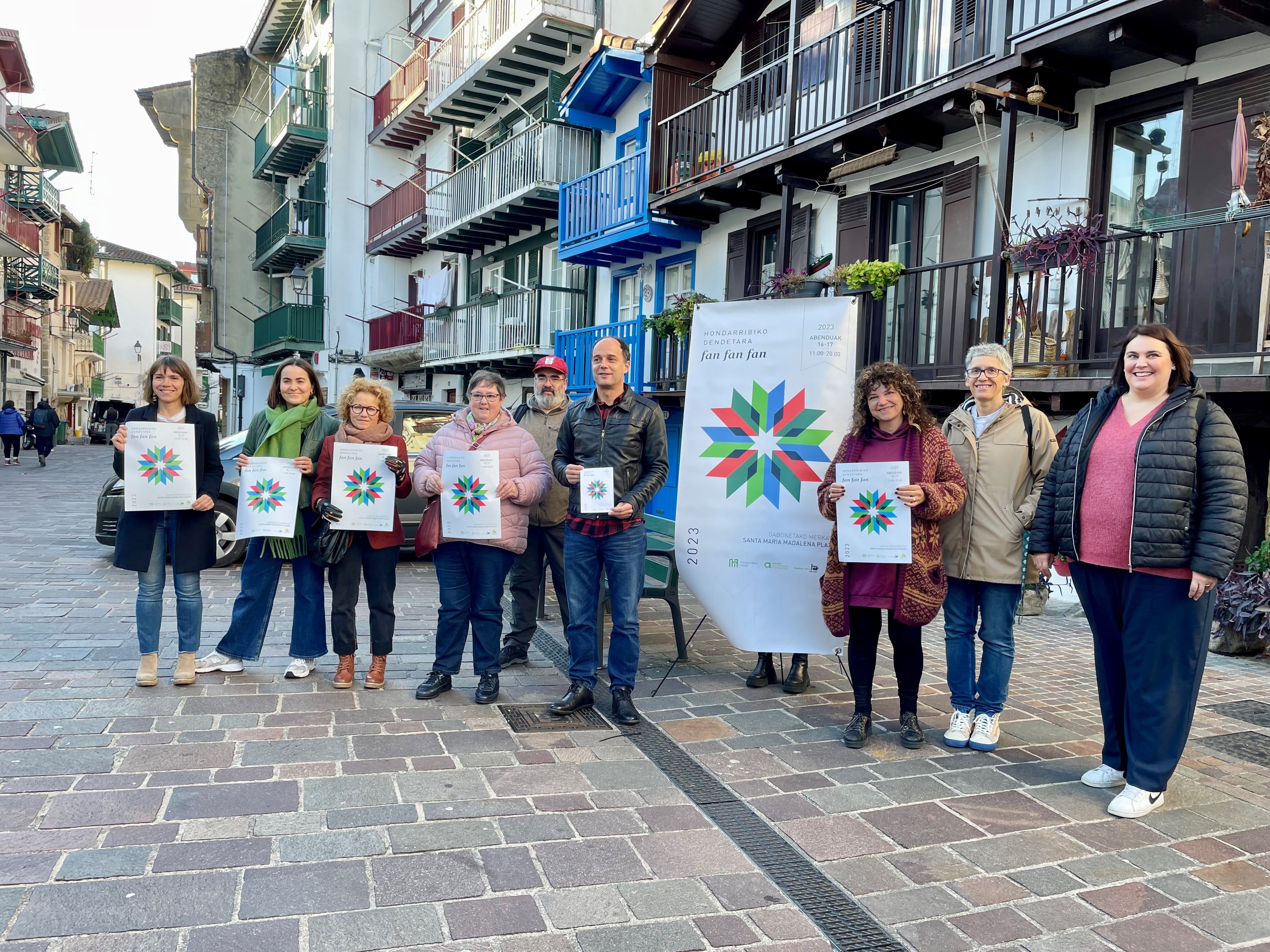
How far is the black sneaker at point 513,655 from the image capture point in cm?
612

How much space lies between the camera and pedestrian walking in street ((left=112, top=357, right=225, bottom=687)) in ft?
17.2

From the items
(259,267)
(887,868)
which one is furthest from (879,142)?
(259,267)

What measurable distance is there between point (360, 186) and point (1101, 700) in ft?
90.7

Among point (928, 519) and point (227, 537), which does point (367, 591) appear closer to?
point (928, 519)

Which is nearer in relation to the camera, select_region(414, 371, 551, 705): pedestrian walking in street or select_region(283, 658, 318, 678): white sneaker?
select_region(414, 371, 551, 705): pedestrian walking in street

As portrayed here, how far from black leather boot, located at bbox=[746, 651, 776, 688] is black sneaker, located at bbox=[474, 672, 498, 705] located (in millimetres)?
1514

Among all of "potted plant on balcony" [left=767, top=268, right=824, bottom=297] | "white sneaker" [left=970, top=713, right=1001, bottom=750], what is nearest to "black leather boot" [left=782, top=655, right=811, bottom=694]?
"white sneaker" [left=970, top=713, right=1001, bottom=750]

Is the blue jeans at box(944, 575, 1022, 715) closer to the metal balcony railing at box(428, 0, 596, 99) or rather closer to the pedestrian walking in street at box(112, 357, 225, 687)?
the pedestrian walking in street at box(112, 357, 225, 687)

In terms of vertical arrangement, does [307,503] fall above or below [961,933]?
above

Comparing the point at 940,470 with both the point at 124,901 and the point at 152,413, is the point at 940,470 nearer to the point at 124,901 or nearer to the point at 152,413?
→ the point at 124,901

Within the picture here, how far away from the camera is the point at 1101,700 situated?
4.23 m

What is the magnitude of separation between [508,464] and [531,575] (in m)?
1.26

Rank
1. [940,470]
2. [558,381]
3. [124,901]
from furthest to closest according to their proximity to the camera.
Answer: [558,381], [940,470], [124,901]

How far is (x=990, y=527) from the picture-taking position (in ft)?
14.7
